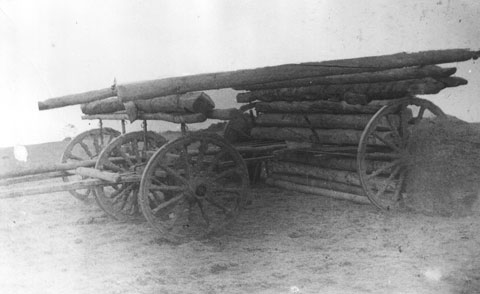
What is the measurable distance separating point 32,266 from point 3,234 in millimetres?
1661

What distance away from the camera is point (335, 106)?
7.82m

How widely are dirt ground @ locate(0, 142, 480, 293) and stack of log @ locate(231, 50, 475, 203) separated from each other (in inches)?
28.5

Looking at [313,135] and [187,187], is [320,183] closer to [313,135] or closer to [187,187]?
[313,135]

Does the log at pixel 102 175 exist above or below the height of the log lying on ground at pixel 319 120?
below

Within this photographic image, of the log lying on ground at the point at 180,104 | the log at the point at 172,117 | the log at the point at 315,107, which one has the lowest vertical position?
the log at the point at 315,107

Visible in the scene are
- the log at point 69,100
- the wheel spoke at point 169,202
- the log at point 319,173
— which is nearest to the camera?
the wheel spoke at point 169,202

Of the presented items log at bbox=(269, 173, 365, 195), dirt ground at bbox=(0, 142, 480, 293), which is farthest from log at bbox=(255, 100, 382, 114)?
dirt ground at bbox=(0, 142, 480, 293)

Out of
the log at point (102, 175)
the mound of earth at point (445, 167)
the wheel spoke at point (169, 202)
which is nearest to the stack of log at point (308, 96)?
the mound of earth at point (445, 167)

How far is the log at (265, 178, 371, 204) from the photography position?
299 inches

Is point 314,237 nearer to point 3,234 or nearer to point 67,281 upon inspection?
point 67,281

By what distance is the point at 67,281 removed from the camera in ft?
16.6

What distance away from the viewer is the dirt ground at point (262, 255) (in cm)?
474

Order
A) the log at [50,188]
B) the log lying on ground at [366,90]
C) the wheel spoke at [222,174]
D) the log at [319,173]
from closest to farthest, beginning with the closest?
the log at [50,188] → the wheel spoke at [222,174] → the log lying on ground at [366,90] → the log at [319,173]

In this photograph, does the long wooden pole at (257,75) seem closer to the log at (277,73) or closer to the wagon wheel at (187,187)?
the log at (277,73)
